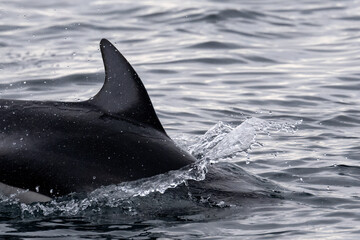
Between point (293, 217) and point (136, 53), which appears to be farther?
point (136, 53)

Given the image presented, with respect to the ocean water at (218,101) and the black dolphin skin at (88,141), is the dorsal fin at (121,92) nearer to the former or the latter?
the black dolphin skin at (88,141)

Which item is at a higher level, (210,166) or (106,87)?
(106,87)

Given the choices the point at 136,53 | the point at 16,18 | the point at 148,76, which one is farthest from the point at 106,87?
the point at 16,18

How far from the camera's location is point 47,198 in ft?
25.8

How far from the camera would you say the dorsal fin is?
8.02m

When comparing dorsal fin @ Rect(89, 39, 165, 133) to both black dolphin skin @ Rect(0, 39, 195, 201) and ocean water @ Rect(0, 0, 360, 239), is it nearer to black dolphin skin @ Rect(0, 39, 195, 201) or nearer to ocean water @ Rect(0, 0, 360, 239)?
black dolphin skin @ Rect(0, 39, 195, 201)

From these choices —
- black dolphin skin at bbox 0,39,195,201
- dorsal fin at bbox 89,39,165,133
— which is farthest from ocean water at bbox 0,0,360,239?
dorsal fin at bbox 89,39,165,133

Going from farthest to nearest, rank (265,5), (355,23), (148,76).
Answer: (265,5) < (355,23) < (148,76)

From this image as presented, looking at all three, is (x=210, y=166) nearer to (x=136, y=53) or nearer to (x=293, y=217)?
(x=293, y=217)

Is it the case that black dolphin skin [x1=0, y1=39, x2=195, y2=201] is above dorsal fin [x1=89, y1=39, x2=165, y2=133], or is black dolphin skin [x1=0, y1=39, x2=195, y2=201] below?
below

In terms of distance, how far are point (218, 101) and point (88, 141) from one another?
5495 mm

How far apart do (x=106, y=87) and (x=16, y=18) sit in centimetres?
1209

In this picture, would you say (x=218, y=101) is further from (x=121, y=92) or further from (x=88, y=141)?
(x=88, y=141)

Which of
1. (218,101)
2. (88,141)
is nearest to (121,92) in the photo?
(88,141)
